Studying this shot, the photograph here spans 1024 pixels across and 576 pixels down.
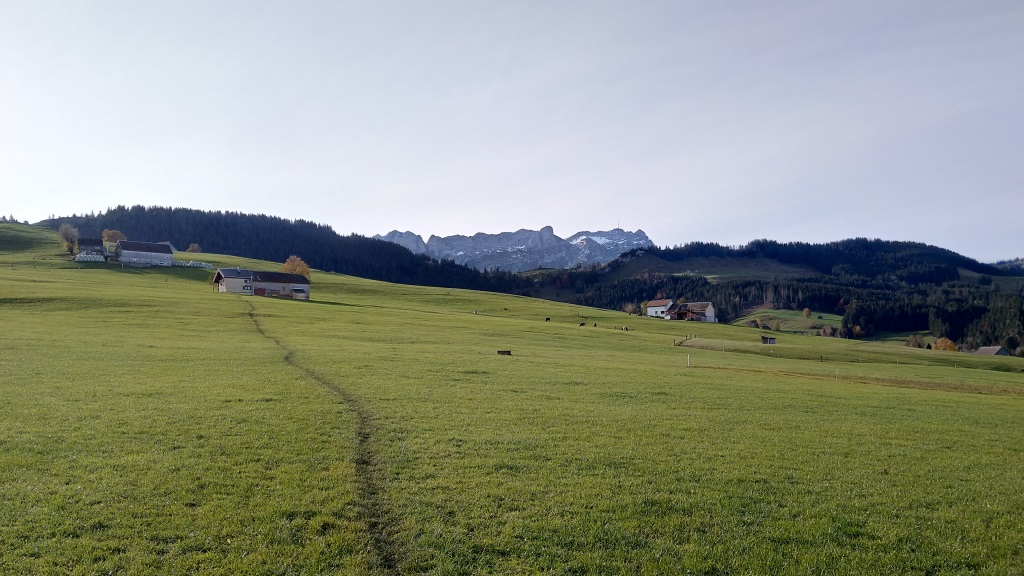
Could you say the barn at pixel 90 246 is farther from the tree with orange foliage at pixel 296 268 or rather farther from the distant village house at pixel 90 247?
the tree with orange foliage at pixel 296 268

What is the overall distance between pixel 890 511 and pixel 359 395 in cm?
2014

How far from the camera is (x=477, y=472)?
15180 mm

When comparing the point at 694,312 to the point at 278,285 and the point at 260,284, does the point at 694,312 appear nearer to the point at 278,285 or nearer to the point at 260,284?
the point at 278,285

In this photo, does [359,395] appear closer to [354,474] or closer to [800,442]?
[354,474]

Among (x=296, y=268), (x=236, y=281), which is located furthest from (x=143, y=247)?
(x=236, y=281)

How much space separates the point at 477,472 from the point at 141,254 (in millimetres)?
183925

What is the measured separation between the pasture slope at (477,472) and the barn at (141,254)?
148 meters

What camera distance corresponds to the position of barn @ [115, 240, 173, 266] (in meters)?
161

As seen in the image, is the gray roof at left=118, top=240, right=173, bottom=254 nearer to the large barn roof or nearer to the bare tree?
the bare tree

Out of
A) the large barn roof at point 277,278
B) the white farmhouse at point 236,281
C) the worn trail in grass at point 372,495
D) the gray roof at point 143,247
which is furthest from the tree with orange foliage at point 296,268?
the worn trail in grass at point 372,495

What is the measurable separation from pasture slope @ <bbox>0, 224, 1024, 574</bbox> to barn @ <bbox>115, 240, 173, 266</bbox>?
148 m

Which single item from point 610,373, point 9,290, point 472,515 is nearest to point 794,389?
point 610,373

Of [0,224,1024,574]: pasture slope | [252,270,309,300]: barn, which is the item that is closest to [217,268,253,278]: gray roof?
[252,270,309,300]: barn

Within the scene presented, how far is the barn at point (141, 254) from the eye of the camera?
161 m
